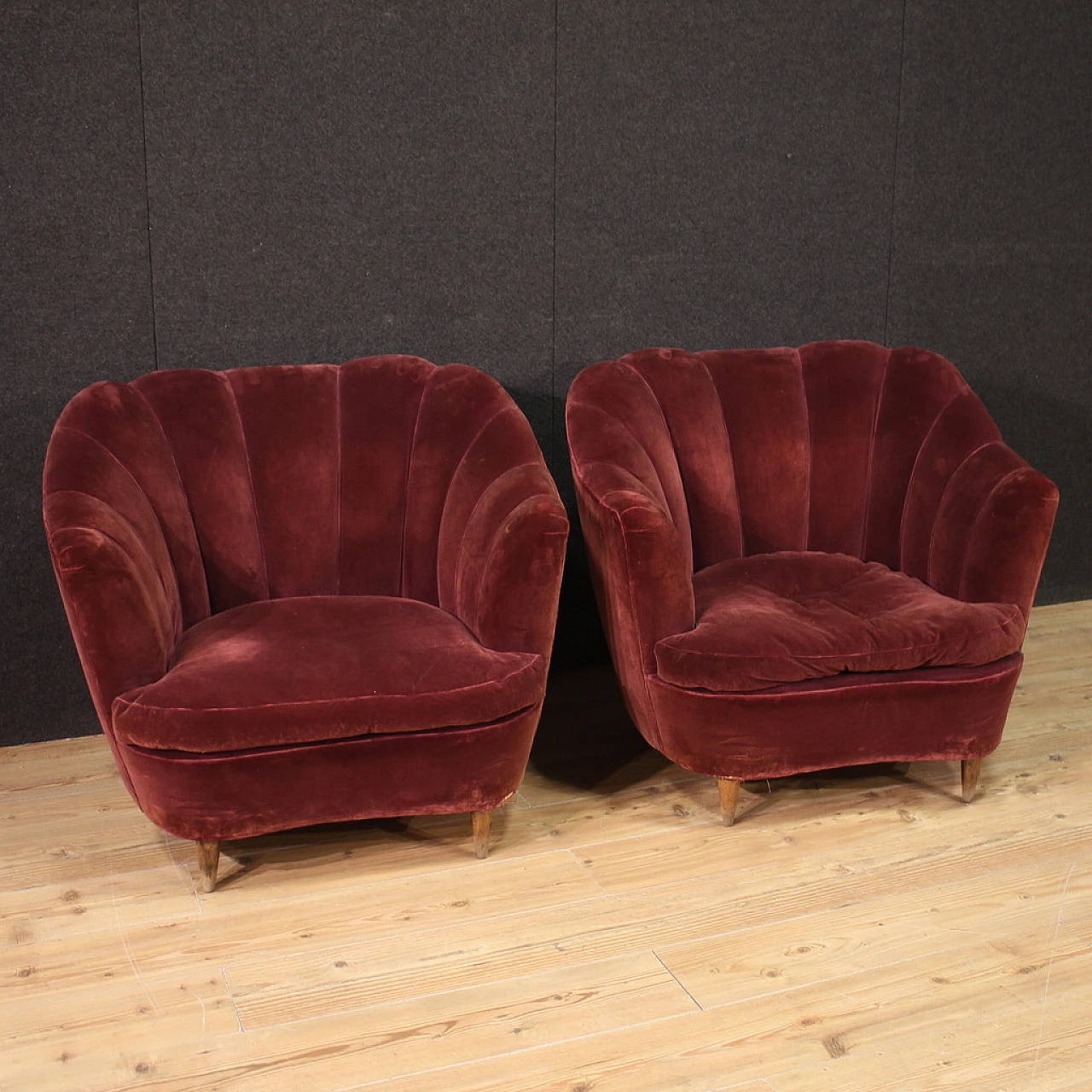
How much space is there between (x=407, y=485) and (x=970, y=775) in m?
1.43

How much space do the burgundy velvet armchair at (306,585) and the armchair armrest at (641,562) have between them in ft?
0.46

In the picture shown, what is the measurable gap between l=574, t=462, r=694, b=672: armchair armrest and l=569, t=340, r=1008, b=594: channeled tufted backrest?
0.36 m

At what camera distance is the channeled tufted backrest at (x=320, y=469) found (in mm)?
2836

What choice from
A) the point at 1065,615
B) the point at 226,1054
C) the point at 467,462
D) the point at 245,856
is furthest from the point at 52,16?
the point at 1065,615

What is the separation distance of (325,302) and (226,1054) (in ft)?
6.05

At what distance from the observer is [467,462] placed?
2869 mm

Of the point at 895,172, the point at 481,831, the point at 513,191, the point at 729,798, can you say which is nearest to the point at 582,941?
the point at 481,831

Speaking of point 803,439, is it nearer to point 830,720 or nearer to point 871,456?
point 871,456

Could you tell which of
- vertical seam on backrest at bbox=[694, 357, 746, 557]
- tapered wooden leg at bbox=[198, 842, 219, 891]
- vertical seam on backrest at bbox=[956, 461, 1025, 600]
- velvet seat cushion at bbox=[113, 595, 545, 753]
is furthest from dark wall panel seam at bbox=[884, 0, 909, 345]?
tapered wooden leg at bbox=[198, 842, 219, 891]

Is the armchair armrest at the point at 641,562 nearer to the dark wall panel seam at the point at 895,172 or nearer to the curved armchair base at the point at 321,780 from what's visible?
the curved armchair base at the point at 321,780

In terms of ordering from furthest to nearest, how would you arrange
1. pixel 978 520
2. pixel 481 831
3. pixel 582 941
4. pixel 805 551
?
pixel 805 551
pixel 978 520
pixel 481 831
pixel 582 941

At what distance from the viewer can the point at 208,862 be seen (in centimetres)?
248

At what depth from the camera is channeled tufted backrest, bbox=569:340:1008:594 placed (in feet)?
10.1

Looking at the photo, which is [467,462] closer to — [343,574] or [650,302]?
[343,574]
